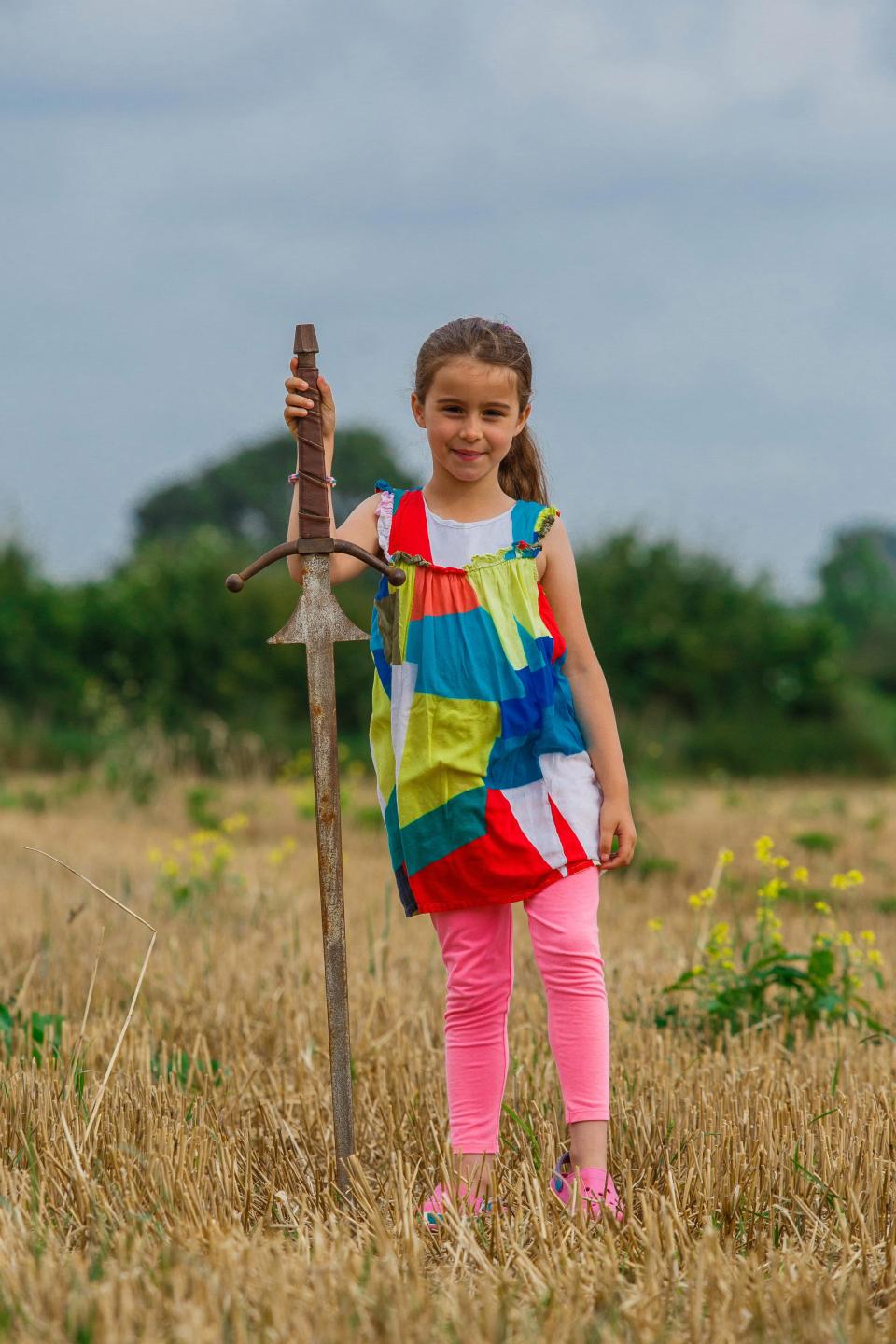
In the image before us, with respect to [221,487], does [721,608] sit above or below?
below

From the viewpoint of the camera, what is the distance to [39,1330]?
189 cm

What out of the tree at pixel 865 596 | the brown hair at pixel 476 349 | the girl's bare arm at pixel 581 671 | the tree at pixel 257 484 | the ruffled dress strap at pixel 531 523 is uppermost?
the tree at pixel 257 484

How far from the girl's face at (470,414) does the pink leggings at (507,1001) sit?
0.88 m

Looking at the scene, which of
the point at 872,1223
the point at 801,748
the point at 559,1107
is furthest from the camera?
the point at 801,748

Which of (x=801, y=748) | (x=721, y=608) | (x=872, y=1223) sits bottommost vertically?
(x=872, y=1223)

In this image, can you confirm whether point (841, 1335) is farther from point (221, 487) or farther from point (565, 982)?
point (221, 487)

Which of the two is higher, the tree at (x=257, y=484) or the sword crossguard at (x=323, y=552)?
the tree at (x=257, y=484)

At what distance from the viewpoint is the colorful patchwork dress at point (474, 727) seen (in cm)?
275

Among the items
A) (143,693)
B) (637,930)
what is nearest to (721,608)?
(143,693)

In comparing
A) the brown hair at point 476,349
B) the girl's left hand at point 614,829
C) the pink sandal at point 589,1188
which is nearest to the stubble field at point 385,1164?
the pink sandal at point 589,1188

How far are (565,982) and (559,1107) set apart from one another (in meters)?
0.58

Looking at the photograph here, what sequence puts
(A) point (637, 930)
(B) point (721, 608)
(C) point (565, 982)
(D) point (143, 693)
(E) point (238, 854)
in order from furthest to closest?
1. (B) point (721, 608)
2. (D) point (143, 693)
3. (E) point (238, 854)
4. (A) point (637, 930)
5. (C) point (565, 982)

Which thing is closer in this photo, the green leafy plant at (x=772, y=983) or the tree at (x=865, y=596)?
the green leafy plant at (x=772, y=983)

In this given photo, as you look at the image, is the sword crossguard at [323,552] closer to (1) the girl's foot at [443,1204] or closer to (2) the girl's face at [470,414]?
(2) the girl's face at [470,414]
